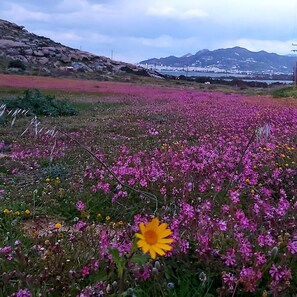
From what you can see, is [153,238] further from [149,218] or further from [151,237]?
[149,218]

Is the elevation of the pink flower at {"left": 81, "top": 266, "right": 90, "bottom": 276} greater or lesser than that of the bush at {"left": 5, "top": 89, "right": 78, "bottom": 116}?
greater

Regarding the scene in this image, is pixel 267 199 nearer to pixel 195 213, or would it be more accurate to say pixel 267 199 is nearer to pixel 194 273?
pixel 195 213

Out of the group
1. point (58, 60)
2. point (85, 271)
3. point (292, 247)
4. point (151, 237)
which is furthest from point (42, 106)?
point (58, 60)

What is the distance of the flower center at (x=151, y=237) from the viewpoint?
1.68 meters

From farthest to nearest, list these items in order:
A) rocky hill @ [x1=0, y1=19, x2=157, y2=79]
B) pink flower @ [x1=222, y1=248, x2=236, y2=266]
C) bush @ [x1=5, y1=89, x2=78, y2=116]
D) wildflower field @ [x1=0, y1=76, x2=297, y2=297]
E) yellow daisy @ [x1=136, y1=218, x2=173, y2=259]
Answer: rocky hill @ [x1=0, y1=19, x2=157, y2=79] → bush @ [x1=5, y1=89, x2=78, y2=116] → pink flower @ [x1=222, y1=248, x2=236, y2=266] → wildflower field @ [x1=0, y1=76, x2=297, y2=297] → yellow daisy @ [x1=136, y1=218, x2=173, y2=259]

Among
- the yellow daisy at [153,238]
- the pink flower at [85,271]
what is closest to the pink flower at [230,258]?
the pink flower at [85,271]

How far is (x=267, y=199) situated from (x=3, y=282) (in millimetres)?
2198

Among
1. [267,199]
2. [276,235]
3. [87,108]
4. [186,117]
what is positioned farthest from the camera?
[87,108]

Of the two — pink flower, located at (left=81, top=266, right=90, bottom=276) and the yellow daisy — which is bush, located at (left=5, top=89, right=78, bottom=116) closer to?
pink flower, located at (left=81, top=266, right=90, bottom=276)

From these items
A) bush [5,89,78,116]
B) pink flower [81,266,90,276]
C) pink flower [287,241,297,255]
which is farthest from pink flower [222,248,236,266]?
bush [5,89,78,116]

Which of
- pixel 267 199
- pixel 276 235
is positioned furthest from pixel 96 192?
pixel 276 235

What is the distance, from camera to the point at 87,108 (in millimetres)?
17359

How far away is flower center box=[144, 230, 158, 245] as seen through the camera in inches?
66.1

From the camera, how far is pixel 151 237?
1690mm
